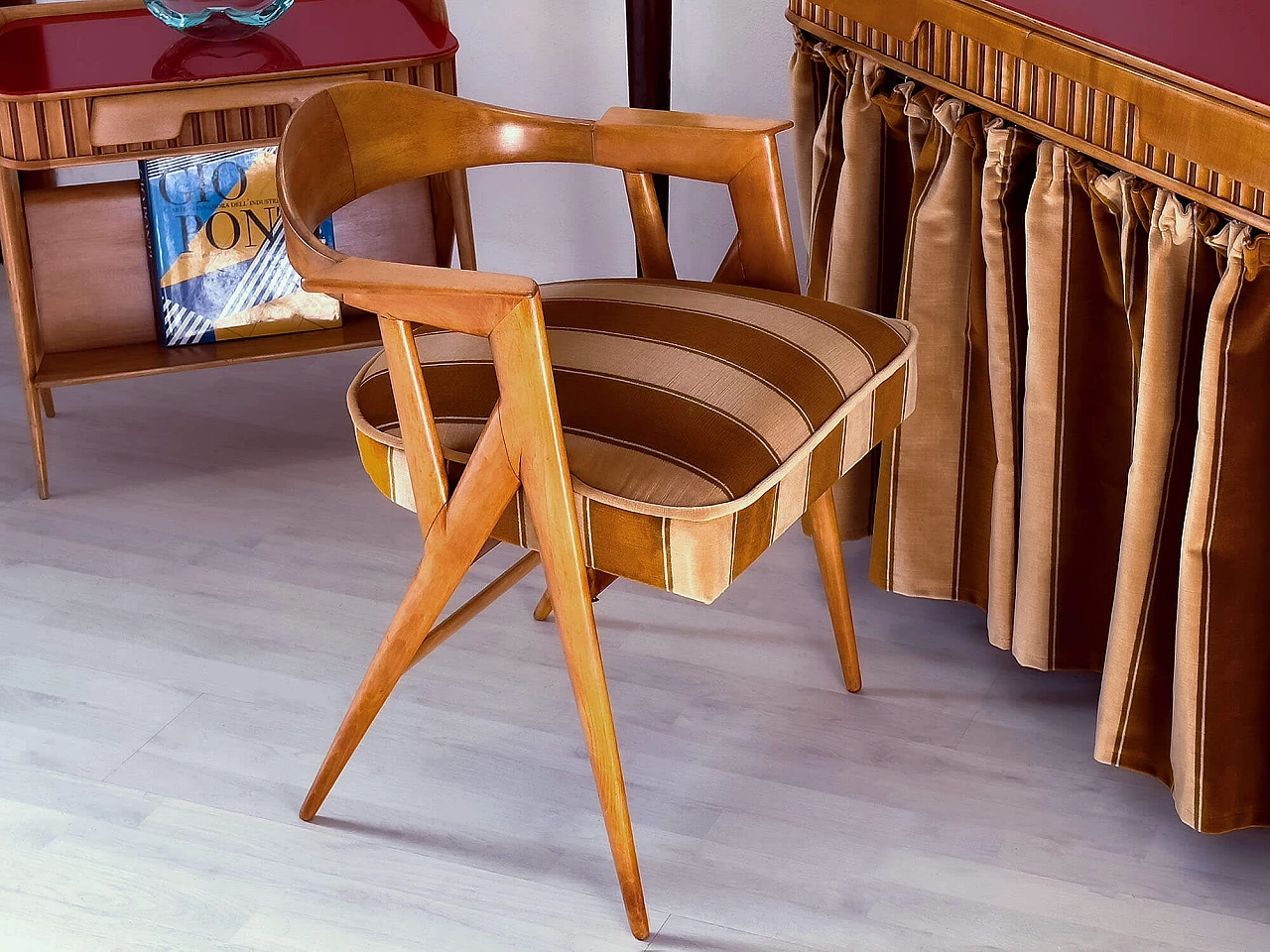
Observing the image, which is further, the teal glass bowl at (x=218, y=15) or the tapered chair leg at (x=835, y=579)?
the teal glass bowl at (x=218, y=15)

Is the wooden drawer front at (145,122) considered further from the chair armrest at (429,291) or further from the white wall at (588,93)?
the chair armrest at (429,291)

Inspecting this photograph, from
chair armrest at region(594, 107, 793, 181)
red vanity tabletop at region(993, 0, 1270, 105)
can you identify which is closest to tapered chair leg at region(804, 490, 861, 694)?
chair armrest at region(594, 107, 793, 181)

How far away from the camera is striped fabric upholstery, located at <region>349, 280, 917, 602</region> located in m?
1.19

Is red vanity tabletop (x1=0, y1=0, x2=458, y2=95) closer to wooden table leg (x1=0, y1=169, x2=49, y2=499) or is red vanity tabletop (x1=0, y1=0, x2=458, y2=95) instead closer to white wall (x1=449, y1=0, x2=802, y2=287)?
wooden table leg (x1=0, y1=169, x2=49, y2=499)

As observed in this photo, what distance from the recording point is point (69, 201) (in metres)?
2.14

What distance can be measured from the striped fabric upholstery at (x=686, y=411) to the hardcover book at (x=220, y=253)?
2.67 feet

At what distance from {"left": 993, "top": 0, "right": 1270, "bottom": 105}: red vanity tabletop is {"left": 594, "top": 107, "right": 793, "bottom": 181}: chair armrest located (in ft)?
0.92

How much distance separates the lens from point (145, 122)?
1.94 meters

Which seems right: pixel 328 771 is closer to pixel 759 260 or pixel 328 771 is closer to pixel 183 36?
pixel 759 260

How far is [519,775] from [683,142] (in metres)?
0.72

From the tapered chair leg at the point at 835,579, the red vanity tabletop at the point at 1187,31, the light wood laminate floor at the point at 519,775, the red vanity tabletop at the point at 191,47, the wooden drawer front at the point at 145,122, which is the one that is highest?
the red vanity tabletop at the point at 1187,31

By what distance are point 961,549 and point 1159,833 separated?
40 cm

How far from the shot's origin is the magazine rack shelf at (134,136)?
1.94 metres

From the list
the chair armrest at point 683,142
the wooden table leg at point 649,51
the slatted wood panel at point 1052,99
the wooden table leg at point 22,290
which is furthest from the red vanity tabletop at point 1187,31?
the wooden table leg at point 22,290
